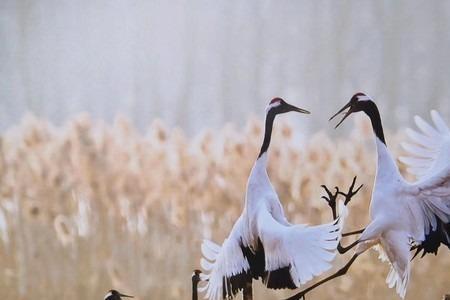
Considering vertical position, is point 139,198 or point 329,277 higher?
point 139,198

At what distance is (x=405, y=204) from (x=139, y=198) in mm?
808

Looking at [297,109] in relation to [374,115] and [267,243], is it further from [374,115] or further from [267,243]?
[267,243]

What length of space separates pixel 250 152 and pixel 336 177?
265mm

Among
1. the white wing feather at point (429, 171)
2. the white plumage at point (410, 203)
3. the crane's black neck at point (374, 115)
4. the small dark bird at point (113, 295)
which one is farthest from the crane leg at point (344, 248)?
the small dark bird at point (113, 295)

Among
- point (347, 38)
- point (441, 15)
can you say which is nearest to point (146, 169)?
point (347, 38)

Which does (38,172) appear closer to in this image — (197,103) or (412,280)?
(197,103)

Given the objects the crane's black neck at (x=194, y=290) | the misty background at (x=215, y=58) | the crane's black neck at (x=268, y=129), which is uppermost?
the misty background at (x=215, y=58)

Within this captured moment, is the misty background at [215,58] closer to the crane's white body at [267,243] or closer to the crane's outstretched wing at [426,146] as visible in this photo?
the crane's outstretched wing at [426,146]

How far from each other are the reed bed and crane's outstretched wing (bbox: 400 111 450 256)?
7 cm

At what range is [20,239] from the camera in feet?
8.45

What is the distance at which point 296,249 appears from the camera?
2.22 metres

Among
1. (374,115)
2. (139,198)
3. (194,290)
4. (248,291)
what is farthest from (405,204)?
(139,198)

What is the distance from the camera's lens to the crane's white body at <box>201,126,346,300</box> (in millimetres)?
2211

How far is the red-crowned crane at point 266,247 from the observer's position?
2.21 metres
